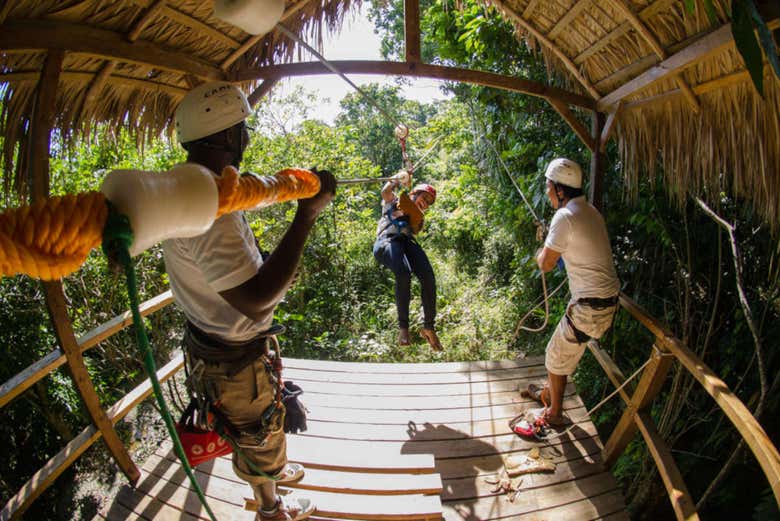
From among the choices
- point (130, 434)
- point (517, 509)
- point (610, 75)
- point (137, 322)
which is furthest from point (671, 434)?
point (130, 434)

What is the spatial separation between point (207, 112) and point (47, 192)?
1179 millimetres

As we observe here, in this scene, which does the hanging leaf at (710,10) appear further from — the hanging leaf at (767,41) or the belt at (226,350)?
the belt at (226,350)

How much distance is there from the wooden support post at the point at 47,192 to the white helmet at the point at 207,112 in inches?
37.5

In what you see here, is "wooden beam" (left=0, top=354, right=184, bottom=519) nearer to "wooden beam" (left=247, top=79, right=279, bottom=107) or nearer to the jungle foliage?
the jungle foliage

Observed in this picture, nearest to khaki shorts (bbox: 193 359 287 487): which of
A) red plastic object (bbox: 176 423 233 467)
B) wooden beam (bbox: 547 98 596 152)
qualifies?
red plastic object (bbox: 176 423 233 467)

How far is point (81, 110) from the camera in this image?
97.1 inches

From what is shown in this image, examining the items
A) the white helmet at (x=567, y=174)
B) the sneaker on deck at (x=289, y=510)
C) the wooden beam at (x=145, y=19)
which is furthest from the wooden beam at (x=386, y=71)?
the sneaker on deck at (x=289, y=510)

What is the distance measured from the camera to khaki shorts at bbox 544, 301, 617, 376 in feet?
9.35

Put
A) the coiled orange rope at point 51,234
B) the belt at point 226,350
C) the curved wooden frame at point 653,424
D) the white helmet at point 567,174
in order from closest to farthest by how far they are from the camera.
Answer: the coiled orange rope at point 51,234 < the curved wooden frame at point 653,424 < the belt at point 226,350 < the white helmet at point 567,174

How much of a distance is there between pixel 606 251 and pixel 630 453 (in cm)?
240

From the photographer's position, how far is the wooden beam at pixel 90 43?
1.70m

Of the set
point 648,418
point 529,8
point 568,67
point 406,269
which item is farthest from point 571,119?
point 648,418

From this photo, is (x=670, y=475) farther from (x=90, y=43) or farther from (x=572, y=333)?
(x=90, y=43)

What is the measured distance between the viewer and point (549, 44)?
10.5 ft
